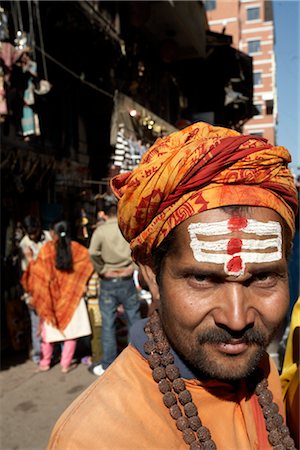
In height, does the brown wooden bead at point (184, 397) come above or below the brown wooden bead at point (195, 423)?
above

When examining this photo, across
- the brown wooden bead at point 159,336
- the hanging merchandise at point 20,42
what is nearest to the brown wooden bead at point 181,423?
the brown wooden bead at point 159,336

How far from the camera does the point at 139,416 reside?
Result: 112cm

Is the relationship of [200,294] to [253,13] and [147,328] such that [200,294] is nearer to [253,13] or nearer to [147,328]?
[147,328]

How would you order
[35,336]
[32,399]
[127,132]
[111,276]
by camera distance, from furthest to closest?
[127,132] → [35,336] → [111,276] → [32,399]

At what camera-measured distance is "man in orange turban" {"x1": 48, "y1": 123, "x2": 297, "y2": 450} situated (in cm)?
112

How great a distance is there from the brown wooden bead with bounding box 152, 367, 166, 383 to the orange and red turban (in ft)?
1.22

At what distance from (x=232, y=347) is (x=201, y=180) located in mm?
486

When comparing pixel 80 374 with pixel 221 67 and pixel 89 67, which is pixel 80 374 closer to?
pixel 89 67

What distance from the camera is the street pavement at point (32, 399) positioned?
352 cm

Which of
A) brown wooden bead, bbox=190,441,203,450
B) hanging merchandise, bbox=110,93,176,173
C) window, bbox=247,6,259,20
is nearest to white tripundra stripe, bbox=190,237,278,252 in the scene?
brown wooden bead, bbox=190,441,203,450

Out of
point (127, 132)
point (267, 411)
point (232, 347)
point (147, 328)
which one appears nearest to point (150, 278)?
point (147, 328)

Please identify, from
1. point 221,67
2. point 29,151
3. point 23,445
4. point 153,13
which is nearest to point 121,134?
point 29,151

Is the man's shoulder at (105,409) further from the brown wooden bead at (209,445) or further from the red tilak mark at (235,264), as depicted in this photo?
the red tilak mark at (235,264)

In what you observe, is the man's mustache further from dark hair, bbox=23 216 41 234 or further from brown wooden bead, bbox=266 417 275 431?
dark hair, bbox=23 216 41 234
